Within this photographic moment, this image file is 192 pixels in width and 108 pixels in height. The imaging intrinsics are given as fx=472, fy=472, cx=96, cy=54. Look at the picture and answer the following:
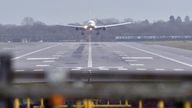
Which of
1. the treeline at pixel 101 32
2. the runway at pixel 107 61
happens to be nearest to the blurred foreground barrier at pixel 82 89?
the runway at pixel 107 61

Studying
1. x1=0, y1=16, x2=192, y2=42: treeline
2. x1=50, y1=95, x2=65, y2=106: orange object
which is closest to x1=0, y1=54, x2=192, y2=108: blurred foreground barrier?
x1=50, y1=95, x2=65, y2=106: orange object

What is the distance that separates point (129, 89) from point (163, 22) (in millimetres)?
185683

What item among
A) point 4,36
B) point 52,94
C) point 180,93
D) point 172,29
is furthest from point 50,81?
point 172,29

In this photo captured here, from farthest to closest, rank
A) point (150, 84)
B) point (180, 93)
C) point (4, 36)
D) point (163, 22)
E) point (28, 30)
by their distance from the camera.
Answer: point (163, 22)
point (28, 30)
point (4, 36)
point (150, 84)
point (180, 93)

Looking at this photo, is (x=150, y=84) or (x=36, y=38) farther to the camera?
(x=36, y=38)

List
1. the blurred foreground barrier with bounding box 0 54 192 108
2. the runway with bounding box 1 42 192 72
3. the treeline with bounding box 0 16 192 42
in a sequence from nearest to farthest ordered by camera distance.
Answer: the blurred foreground barrier with bounding box 0 54 192 108 < the runway with bounding box 1 42 192 72 < the treeline with bounding box 0 16 192 42

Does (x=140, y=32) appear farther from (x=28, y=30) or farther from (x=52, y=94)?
(x=52, y=94)

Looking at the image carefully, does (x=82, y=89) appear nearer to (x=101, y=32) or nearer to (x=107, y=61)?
(x=107, y=61)

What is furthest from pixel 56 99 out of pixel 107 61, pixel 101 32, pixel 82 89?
pixel 101 32

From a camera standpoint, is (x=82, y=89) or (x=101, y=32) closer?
(x=82, y=89)

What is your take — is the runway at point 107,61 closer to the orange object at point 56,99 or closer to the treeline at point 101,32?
the orange object at point 56,99

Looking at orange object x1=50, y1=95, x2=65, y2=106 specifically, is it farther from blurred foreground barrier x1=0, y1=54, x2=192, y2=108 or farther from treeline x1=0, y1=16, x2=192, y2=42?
treeline x1=0, y1=16, x2=192, y2=42

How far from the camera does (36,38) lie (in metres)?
161

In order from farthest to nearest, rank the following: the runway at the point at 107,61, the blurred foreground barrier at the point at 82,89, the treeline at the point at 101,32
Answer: the treeline at the point at 101,32 → the runway at the point at 107,61 → the blurred foreground barrier at the point at 82,89
